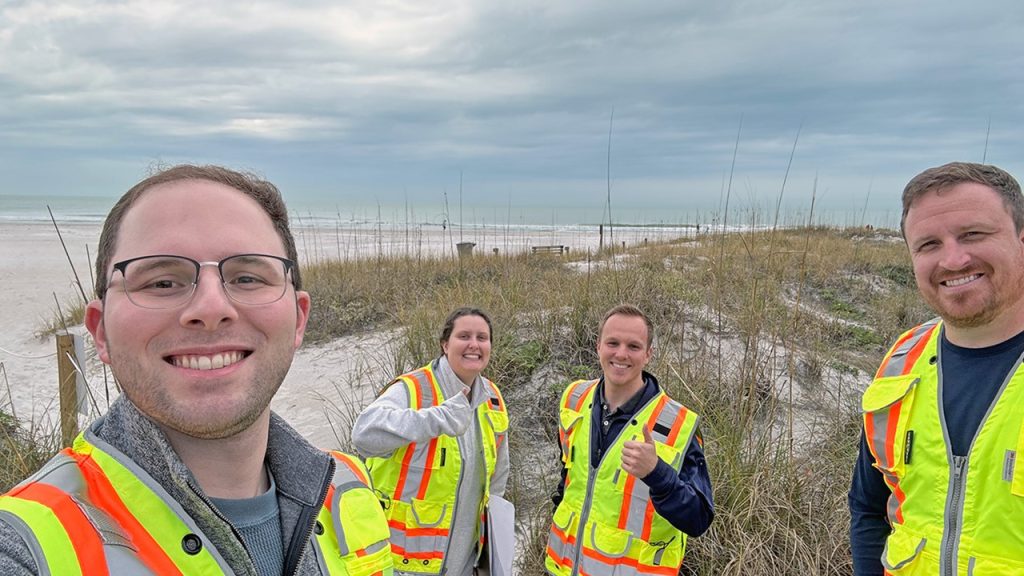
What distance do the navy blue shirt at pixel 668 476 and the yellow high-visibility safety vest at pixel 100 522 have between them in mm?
1790

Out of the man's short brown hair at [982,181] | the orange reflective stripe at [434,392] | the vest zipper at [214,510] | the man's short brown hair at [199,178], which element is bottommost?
the orange reflective stripe at [434,392]

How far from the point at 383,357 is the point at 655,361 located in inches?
130

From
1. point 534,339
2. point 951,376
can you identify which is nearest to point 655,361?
point 534,339

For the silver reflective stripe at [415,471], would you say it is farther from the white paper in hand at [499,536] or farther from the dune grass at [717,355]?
the dune grass at [717,355]

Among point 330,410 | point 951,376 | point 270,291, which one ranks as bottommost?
point 330,410

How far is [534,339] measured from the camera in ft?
21.2

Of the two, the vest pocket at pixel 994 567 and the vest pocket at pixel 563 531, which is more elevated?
the vest pocket at pixel 994 567

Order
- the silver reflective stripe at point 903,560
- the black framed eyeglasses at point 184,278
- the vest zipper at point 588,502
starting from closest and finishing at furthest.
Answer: the black framed eyeglasses at point 184,278 < the silver reflective stripe at point 903,560 < the vest zipper at point 588,502

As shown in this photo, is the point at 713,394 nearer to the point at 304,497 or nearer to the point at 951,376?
the point at 951,376

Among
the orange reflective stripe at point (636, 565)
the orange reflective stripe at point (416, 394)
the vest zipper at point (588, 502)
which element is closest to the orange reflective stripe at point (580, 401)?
the vest zipper at point (588, 502)

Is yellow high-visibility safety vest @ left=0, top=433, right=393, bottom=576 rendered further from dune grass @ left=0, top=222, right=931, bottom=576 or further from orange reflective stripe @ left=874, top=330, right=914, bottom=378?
dune grass @ left=0, top=222, right=931, bottom=576

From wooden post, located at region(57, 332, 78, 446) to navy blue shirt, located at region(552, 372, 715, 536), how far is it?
3456 millimetres

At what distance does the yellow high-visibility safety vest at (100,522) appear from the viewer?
2.97 feet

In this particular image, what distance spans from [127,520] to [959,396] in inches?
89.5
